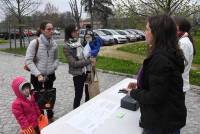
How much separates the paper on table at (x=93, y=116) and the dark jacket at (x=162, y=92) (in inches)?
22.9

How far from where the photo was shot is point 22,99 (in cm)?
392

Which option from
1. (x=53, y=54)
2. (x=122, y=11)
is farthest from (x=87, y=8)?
(x=53, y=54)

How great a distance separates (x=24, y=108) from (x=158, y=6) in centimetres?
1052

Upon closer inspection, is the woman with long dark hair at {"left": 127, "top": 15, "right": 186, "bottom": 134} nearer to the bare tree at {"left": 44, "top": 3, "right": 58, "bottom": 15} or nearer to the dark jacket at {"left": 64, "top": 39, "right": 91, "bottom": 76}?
the dark jacket at {"left": 64, "top": 39, "right": 91, "bottom": 76}

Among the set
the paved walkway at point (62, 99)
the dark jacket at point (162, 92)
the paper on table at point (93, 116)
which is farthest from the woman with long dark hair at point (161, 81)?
the paved walkway at point (62, 99)

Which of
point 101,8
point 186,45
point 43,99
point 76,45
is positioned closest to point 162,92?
point 186,45

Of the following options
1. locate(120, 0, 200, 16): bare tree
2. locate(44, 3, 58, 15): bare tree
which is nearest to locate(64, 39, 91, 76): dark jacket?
locate(120, 0, 200, 16): bare tree

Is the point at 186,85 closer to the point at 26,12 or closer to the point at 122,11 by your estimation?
the point at 122,11

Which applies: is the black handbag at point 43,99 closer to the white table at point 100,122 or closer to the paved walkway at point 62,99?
the paved walkway at point 62,99

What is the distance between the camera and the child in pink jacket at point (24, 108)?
3.85 metres

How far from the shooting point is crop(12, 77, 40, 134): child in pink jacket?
3846 mm

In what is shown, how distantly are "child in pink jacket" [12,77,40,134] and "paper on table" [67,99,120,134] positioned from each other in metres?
0.91

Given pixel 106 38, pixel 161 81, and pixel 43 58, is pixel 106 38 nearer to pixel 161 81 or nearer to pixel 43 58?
pixel 43 58

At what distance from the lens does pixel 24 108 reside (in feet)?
12.8
